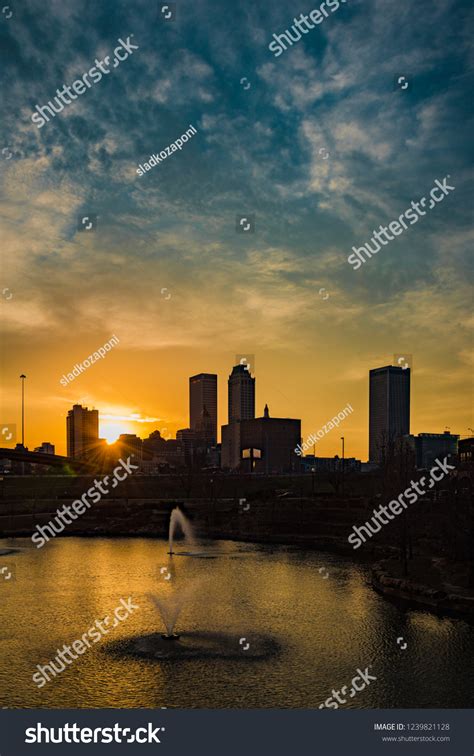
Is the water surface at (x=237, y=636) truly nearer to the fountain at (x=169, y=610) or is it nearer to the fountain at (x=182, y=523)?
the fountain at (x=169, y=610)

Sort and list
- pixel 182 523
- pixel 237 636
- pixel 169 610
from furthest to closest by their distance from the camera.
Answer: pixel 182 523, pixel 169 610, pixel 237 636

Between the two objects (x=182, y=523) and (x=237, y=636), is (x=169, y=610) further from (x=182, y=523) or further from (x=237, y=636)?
(x=182, y=523)

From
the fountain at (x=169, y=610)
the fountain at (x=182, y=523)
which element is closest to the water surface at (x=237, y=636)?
the fountain at (x=169, y=610)

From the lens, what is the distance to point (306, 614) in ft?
116

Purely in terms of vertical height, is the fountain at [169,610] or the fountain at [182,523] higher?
the fountain at [169,610]

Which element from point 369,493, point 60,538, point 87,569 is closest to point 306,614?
point 87,569

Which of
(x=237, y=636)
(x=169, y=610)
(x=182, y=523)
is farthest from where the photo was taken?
(x=182, y=523)

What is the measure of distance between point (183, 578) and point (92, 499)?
53.1 metres

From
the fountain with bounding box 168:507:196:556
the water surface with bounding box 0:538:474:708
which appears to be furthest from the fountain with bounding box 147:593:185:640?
the fountain with bounding box 168:507:196:556

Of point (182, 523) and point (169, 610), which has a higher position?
point (169, 610)

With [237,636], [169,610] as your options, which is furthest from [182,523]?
[237,636]

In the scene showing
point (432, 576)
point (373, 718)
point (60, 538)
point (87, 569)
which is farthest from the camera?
point (60, 538)

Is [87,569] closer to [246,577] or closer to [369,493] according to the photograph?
[246,577]

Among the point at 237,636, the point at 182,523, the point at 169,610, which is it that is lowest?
the point at 182,523
